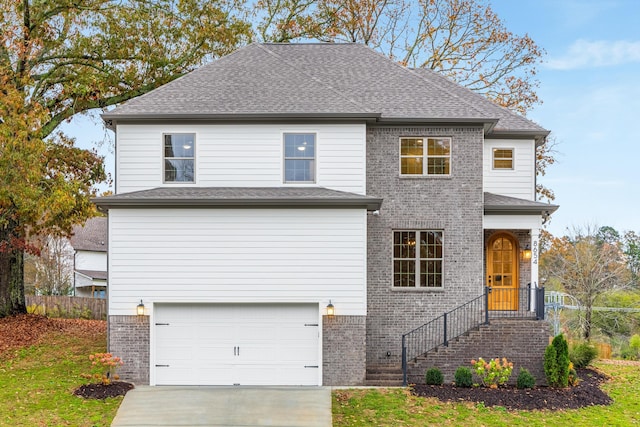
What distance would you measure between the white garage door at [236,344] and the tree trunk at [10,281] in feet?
33.3

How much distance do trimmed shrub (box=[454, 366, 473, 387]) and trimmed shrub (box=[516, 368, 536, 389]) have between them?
123 cm

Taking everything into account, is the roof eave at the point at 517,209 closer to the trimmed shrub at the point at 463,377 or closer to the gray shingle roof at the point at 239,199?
the gray shingle roof at the point at 239,199

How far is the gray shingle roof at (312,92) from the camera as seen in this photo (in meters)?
13.9

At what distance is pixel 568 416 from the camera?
36.7 feet

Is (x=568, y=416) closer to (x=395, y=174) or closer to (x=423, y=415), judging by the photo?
(x=423, y=415)

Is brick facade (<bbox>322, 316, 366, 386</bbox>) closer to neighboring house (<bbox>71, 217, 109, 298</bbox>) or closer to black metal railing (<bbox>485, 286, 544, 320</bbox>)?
black metal railing (<bbox>485, 286, 544, 320</bbox>)

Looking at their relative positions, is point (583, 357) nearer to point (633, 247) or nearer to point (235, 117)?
point (235, 117)

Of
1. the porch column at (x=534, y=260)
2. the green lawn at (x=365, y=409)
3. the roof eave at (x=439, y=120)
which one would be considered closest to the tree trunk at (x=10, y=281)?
the green lawn at (x=365, y=409)

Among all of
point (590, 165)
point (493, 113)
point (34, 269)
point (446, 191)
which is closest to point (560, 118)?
point (590, 165)

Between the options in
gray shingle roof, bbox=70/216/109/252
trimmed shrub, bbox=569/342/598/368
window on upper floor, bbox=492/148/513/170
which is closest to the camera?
trimmed shrub, bbox=569/342/598/368

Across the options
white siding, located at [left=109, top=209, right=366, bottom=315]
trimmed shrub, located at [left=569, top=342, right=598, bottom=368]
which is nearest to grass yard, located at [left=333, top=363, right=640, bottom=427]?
white siding, located at [left=109, top=209, right=366, bottom=315]

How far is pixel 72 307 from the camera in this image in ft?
82.3

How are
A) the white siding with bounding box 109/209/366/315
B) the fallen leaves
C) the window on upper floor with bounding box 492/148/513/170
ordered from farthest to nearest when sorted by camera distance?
the fallen leaves
the window on upper floor with bounding box 492/148/513/170
the white siding with bounding box 109/209/366/315

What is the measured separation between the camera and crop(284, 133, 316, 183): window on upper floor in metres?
14.0
